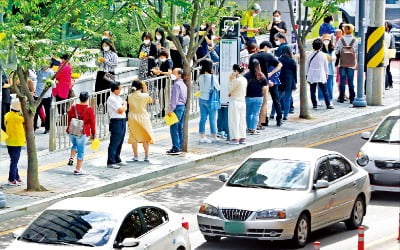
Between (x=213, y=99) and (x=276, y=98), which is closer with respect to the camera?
(x=213, y=99)

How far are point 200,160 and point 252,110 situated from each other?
2996 mm

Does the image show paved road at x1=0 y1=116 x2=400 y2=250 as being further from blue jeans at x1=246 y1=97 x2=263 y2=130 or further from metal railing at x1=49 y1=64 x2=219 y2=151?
metal railing at x1=49 y1=64 x2=219 y2=151

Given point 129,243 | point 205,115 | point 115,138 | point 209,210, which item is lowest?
point 209,210

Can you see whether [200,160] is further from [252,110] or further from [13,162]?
[13,162]

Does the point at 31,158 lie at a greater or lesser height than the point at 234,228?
greater

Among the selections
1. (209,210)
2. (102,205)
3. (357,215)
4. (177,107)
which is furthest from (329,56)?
(102,205)

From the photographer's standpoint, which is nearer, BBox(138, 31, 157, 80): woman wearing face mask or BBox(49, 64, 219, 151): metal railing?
BBox(49, 64, 219, 151): metal railing

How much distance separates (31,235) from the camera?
1650 cm

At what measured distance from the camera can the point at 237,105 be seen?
28844 millimetres

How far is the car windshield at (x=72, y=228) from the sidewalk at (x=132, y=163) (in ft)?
17.7

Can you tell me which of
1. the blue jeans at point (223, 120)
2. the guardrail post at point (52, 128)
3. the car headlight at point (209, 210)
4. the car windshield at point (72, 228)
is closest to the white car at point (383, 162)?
the car headlight at point (209, 210)

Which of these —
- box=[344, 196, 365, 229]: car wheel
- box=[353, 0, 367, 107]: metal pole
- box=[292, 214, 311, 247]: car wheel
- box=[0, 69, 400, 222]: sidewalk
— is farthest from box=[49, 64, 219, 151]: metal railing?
box=[292, 214, 311, 247]: car wheel

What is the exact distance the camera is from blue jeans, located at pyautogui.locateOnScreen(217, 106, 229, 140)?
29891 millimetres

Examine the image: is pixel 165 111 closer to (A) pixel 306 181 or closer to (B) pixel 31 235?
(A) pixel 306 181
